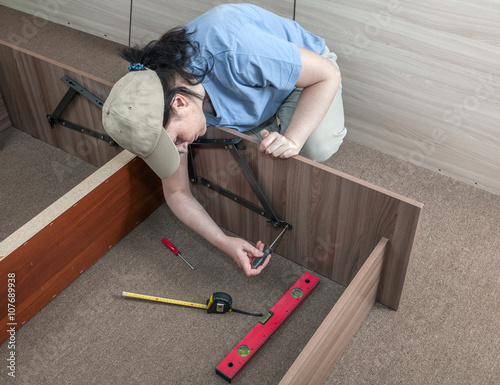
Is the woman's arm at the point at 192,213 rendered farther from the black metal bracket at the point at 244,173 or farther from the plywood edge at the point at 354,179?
the plywood edge at the point at 354,179

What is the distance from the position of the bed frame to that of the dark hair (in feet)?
0.63

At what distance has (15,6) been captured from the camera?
293cm

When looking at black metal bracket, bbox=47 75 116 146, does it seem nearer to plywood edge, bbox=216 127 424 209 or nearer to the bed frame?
the bed frame

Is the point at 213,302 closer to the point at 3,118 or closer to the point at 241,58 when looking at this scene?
the point at 241,58

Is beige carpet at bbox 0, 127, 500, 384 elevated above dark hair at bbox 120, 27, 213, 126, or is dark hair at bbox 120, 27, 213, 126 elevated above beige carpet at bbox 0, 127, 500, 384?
dark hair at bbox 120, 27, 213, 126

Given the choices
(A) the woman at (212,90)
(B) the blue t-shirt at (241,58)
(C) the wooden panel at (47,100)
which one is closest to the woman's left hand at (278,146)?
(A) the woman at (212,90)

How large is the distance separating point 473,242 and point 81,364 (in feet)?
3.98

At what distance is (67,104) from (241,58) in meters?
0.78

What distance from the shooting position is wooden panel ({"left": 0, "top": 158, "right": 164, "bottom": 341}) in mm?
1406

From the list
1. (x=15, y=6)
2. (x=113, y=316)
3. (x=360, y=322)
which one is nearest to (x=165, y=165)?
(x=113, y=316)

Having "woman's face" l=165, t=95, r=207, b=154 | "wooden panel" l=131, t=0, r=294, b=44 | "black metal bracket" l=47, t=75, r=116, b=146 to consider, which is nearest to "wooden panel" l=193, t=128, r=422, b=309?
"woman's face" l=165, t=95, r=207, b=154

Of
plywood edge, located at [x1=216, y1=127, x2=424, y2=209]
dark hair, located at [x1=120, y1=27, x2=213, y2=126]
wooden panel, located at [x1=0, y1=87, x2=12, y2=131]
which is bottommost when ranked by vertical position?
wooden panel, located at [x1=0, y1=87, x2=12, y2=131]

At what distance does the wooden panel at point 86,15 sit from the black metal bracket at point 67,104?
77 cm

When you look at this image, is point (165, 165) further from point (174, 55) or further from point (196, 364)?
point (196, 364)
